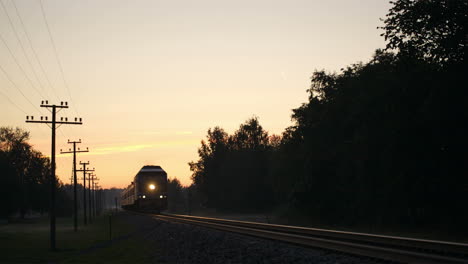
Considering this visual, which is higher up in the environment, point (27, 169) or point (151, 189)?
point (27, 169)

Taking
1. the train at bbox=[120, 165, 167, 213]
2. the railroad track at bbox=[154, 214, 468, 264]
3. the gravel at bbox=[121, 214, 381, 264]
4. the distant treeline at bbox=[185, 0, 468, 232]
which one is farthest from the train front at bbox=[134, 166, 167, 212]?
the railroad track at bbox=[154, 214, 468, 264]

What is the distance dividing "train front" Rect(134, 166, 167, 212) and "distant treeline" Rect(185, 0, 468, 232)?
1726 centimetres

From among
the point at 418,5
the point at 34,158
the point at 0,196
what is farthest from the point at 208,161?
the point at 418,5

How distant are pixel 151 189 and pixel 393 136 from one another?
38320mm

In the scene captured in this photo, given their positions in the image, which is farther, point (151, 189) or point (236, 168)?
point (236, 168)

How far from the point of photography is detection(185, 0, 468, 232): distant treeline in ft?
100

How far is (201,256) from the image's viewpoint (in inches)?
760

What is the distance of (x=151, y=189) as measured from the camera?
65188mm

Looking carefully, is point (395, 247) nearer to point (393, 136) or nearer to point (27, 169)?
point (393, 136)

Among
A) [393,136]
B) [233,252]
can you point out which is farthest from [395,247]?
[393,136]

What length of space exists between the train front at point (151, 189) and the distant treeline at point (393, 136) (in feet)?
56.6

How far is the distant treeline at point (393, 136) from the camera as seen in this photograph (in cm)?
3055

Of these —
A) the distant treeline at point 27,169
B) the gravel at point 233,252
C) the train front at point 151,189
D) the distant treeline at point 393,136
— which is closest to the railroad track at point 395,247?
the gravel at point 233,252

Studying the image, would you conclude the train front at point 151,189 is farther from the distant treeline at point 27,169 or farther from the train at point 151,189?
the distant treeline at point 27,169
